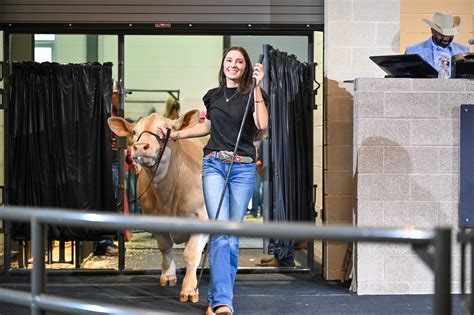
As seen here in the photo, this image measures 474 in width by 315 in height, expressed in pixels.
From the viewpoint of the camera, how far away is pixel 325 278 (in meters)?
6.22

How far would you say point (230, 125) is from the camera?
4.72 meters

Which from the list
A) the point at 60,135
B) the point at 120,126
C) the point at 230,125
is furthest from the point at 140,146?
the point at 60,135

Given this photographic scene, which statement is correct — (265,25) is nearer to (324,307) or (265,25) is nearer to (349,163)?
(349,163)

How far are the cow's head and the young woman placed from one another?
60 cm

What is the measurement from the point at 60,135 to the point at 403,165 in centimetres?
262

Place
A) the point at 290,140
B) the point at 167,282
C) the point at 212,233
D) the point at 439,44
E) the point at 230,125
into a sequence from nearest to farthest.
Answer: the point at 212,233, the point at 230,125, the point at 167,282, the point at 439,44, the point at 290,140

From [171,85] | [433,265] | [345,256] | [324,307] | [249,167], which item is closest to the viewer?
[433,265]

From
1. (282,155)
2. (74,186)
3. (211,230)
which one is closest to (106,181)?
(74,186)

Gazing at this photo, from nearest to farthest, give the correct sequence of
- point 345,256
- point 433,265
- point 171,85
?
point 433,265
point 345,256
point 171,85

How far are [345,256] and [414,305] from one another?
969 mm

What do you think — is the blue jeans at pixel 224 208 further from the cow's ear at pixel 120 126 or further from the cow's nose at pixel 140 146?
the cow's ear at pixel 120 126

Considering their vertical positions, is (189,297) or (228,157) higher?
(228,157)

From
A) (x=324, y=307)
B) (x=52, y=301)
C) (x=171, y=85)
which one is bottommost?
(x=324, y=307)

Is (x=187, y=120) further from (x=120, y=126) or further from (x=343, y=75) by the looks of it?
(x=343, y=75)
